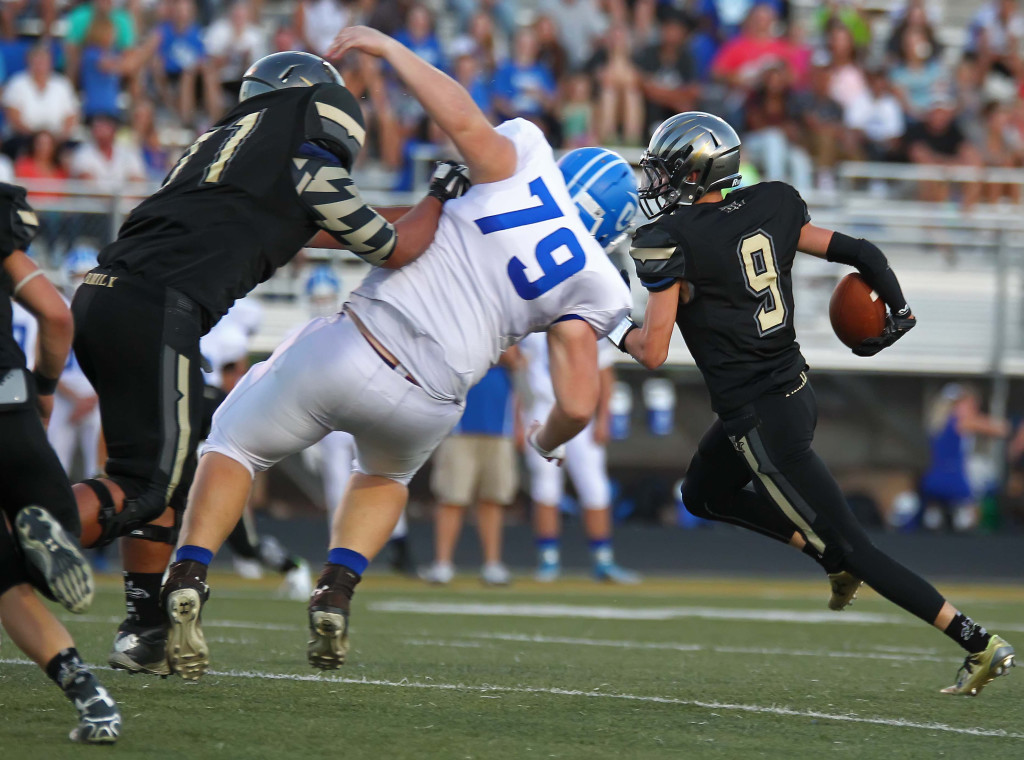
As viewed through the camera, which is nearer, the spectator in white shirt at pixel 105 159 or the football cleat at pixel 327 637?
the football cleat at pixel 327 637

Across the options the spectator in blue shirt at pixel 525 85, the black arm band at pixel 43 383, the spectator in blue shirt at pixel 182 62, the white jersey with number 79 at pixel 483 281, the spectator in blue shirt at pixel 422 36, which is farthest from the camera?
the spectator in blue shirt at pixel 422 36

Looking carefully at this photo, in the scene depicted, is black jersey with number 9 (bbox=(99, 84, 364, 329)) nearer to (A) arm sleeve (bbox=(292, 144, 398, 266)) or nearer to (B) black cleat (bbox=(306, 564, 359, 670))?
(A) arm sleeve (bbox=(292, 144, 398, 266))

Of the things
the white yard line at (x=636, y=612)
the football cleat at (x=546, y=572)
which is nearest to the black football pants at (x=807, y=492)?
the white yard line at (x=636, y=612)

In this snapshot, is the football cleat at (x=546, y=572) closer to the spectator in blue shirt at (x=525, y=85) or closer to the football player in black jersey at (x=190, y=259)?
the spectator in blue shirt at (x=525, y=85)

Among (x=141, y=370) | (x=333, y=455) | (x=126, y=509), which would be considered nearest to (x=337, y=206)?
(x=141, y=370)

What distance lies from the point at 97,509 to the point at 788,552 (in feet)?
26.4

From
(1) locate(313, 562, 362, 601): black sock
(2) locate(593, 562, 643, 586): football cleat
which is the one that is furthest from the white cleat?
(2) locate(593, 562, 643, 586): football cleat

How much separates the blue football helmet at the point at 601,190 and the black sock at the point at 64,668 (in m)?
2.09

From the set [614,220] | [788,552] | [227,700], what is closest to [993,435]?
[788,552]

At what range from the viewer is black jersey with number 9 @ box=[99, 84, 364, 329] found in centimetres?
392

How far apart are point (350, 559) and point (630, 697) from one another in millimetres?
938

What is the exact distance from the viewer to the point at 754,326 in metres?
4.62

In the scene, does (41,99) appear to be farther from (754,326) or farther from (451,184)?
(754,326)

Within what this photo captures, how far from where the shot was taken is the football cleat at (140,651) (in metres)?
4.39
